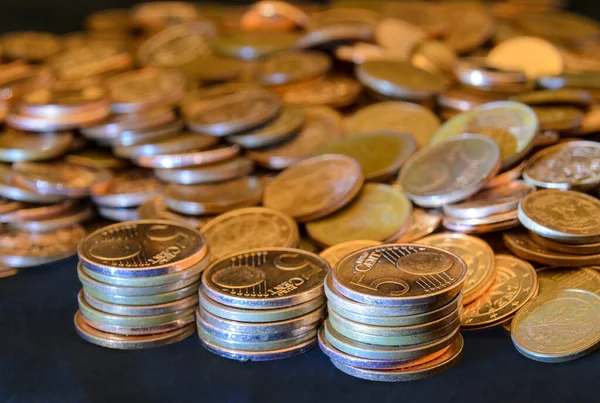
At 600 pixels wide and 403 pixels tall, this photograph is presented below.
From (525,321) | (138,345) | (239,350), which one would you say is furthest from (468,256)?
(138,345)

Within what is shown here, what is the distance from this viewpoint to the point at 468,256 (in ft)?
5.71

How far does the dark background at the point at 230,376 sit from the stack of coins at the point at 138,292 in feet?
0.11

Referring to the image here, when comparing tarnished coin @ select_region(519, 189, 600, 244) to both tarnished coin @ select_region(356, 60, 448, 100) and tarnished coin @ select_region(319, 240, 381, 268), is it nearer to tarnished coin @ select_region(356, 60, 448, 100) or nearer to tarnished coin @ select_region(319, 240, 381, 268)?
tarnished coin @ select_region(319, 240, 381, 268)

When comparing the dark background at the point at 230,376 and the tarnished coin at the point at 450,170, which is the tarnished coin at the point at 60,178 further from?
the tarnished coin at the point at 450,170

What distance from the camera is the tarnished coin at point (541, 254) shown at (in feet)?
5.45

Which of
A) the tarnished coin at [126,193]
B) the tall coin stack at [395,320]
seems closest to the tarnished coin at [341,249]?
the tall coin stack at [395,320]

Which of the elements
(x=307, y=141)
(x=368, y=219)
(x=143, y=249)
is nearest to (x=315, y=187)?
(x=368, y=219)

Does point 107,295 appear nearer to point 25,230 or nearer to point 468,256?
point 25,230

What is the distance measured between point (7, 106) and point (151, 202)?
2.24 feet

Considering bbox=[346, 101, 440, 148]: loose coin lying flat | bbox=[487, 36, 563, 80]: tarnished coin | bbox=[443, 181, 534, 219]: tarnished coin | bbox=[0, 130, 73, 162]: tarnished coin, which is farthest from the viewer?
bbox=[487, 36, 563, 80]: tarnished coin

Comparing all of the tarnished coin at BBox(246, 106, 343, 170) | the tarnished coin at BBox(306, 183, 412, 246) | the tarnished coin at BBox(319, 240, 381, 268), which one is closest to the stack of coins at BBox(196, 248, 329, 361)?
the tarnished coin at BBox(319, 240, 381, 268)

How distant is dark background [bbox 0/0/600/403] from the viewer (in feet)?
4.66

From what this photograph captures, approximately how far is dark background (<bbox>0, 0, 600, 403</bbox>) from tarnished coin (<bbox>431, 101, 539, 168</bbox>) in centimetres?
60

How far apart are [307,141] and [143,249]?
0.79m
